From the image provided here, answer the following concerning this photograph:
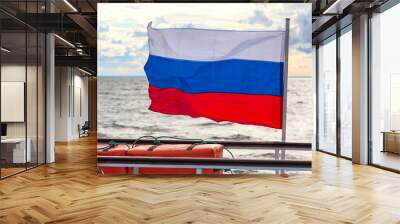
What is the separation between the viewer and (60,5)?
8484 millimetres

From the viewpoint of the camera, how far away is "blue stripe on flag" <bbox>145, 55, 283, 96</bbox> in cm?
664

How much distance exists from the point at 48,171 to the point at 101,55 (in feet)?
7.86

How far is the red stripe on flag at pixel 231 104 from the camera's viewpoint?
6660 mm

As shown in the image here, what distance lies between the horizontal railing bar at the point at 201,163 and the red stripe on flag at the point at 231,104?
2.08 ft

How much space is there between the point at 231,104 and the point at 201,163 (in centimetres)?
109

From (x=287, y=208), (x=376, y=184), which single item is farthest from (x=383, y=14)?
(x=287, y=208)

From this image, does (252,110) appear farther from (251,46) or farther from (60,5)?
(60,5)

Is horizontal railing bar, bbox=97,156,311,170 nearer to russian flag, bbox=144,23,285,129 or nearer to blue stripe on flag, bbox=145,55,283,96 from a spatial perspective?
russian flag, bbox=144,23,285,129

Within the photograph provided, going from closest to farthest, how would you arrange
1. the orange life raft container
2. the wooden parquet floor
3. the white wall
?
1. the wooden parquet floor
2. the orange life raft container
3. the white wall

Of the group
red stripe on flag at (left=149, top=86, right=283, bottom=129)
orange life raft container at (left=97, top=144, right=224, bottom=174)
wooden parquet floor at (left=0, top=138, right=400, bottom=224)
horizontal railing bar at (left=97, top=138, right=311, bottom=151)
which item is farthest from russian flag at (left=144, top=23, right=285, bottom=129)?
Result: wooden parquet floor at (left=0, top=138, right=400, bottom=224)

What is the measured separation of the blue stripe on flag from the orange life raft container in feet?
3.10

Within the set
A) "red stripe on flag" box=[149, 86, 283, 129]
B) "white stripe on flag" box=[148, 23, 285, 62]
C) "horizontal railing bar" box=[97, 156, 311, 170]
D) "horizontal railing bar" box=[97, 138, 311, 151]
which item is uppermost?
"white stripe on flag" box=[148, 23, 285, 62]

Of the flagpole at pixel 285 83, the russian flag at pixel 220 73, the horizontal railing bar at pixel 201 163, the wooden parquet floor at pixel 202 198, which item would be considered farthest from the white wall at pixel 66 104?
the flagpole at pixel 285 83

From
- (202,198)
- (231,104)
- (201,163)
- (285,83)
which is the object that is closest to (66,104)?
(201,163)
